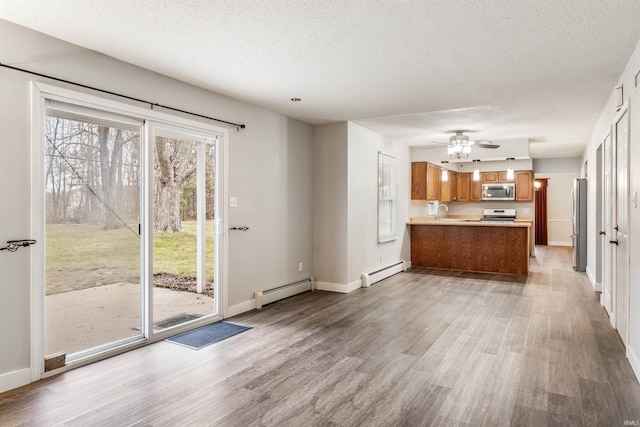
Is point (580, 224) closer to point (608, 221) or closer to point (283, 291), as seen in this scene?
point (608, 221)

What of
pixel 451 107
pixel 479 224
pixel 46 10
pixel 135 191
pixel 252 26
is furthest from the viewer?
pixel 479 224

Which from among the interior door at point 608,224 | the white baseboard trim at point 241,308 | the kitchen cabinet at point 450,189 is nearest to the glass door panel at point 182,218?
the white baseboard trim at point 241,308

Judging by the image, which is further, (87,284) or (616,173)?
(616,173)

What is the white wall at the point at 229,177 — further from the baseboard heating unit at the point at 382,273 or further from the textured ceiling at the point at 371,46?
the baseboard heating unit at the point at 382,273

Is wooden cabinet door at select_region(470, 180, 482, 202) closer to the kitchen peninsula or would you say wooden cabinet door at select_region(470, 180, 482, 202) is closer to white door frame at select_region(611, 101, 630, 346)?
the kitchen peninsula

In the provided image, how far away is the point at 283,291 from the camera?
5172mm

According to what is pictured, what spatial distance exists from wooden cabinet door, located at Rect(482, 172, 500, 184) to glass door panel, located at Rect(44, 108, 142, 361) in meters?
8.57

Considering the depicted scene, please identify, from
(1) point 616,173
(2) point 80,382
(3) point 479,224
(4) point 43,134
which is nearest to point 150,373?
(2) point 80,382

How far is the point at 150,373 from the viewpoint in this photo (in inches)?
114

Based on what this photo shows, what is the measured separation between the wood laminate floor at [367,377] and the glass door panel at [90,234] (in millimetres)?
328

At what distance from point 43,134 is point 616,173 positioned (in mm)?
5029

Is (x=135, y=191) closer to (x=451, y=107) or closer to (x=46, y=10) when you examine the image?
(x=46, y=10)

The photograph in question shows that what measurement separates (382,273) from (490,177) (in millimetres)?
4967

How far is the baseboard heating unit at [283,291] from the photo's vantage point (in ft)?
15.6
